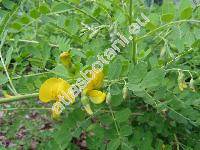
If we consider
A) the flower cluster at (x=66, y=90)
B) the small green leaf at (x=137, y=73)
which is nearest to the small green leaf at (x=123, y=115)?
the small green leaf at (x=137, y=73)

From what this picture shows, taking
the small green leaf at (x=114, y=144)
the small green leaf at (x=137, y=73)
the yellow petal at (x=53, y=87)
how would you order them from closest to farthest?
the yellow petal at (x=53, y=87), the small green leaf at (x=137, y=73), the small green leaf at (x=114, y=144)

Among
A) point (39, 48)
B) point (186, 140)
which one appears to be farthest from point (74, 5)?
point (186, 140)

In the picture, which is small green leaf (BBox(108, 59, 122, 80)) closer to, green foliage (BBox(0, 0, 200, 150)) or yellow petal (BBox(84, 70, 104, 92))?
green foliage (BBox(0, 0, 200, 150))

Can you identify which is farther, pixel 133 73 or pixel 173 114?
pixel 173 114

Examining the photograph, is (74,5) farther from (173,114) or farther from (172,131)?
(172,131)

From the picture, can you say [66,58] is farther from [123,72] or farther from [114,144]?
[114,144]

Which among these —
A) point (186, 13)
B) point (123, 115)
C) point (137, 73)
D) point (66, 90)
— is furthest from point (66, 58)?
point (186, 13)

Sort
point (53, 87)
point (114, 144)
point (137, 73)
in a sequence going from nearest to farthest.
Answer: point (53, 87)
point (137, 73)
point (114, 144)

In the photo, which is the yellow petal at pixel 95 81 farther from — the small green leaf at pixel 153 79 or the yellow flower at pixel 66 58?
the small green leaf at pixel 153 79
